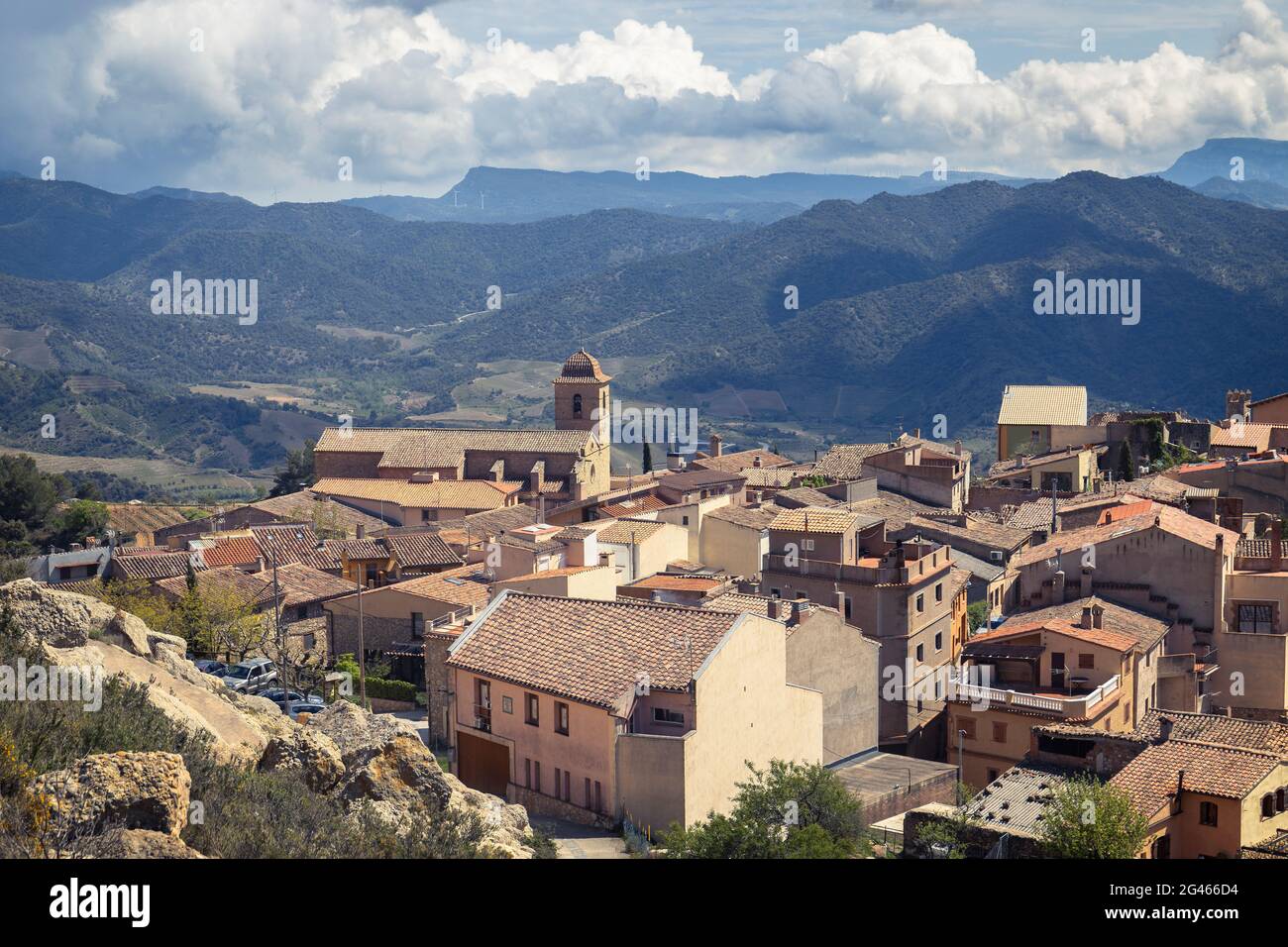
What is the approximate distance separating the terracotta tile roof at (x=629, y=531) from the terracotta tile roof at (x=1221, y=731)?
523 inches

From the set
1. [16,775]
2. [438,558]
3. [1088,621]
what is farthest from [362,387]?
[16,775]

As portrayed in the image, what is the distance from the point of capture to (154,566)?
3591cm

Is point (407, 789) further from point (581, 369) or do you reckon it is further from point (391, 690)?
point (581, 369)

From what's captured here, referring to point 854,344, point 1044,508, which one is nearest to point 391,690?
point 1044,508

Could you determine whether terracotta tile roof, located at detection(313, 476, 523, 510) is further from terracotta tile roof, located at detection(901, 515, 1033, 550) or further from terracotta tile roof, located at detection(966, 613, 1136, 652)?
terracotta tile roof, located at detection(966, 613, 1136, 652)

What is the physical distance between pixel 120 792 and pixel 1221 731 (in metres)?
19.1

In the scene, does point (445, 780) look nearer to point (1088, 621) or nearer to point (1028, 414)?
point (1088, 621)

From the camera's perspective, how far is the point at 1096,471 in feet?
167

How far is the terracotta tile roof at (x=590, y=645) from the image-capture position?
1897 centimetres

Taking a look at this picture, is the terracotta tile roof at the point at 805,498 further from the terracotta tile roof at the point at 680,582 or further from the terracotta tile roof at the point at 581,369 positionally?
the terracotta tile roof at the point at 581,369

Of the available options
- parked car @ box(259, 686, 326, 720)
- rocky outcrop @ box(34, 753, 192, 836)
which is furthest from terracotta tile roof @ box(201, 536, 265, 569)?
rocky outcrop @ box(34, 753, 192, 836)

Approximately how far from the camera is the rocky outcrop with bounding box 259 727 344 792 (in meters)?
12.9

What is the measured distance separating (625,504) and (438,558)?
33.0 feet
